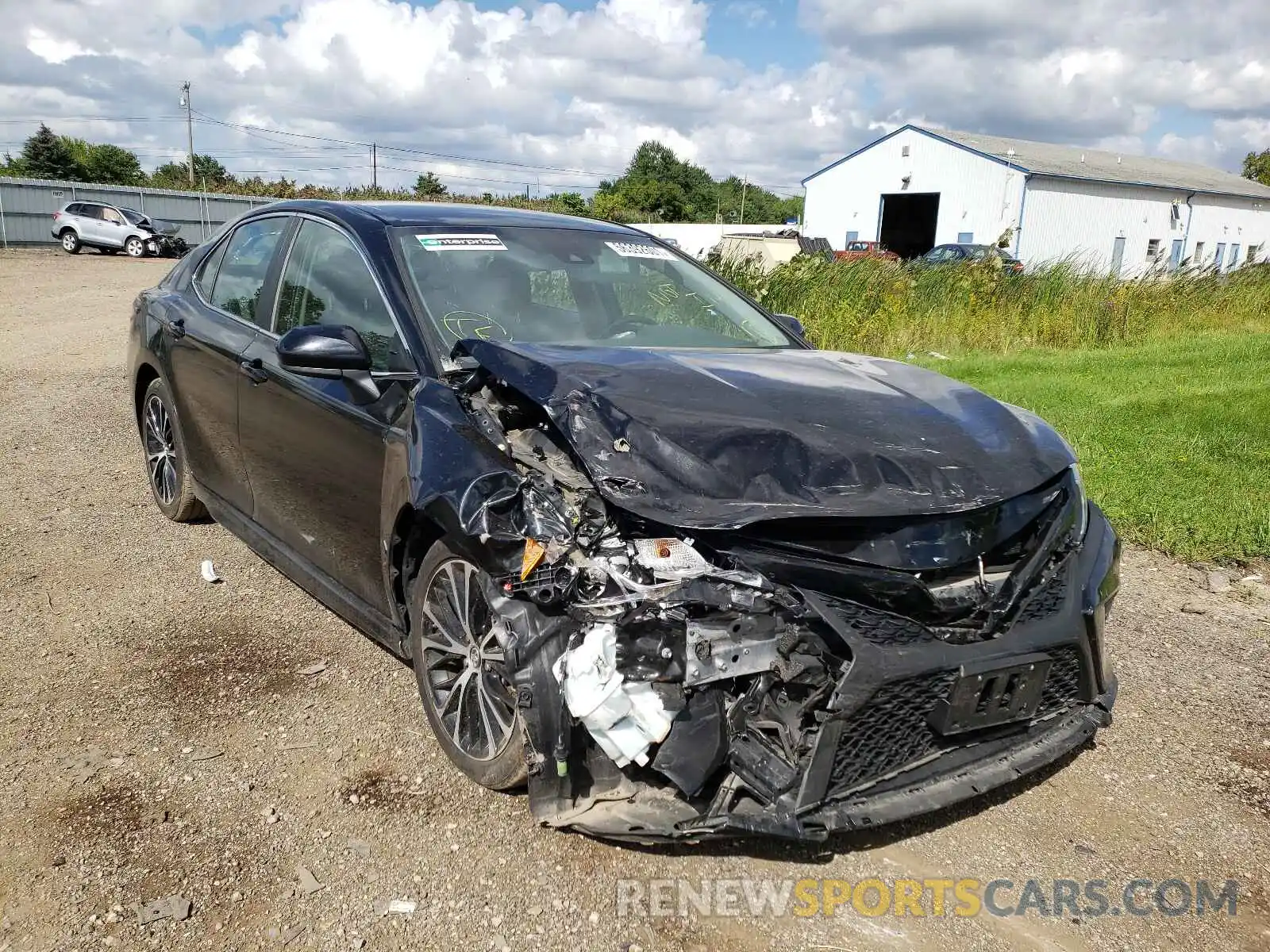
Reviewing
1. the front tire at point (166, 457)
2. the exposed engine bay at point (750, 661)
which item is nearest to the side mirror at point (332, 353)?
the exposed engine bay at point (750, 661)

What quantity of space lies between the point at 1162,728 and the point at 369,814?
288cm

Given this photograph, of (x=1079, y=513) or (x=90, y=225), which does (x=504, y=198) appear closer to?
(x=90, y=225)

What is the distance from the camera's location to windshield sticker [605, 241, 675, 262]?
4.54 m

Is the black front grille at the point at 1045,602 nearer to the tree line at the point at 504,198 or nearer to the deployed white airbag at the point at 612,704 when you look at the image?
the deployed white airbag at the point at 612,704

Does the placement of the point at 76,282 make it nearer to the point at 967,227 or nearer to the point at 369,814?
the point at 369,814

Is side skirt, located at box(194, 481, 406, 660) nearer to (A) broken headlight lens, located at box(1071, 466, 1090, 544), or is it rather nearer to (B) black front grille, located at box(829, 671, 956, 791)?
(B) black front grille, located at box(829, 671, 956, 791)

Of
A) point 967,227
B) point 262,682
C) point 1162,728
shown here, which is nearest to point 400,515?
point 262,682

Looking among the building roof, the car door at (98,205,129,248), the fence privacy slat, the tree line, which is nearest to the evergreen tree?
the tree line

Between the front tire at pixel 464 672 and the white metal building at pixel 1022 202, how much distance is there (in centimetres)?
3543

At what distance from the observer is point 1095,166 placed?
44.9m

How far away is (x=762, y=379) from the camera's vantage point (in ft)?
11.0

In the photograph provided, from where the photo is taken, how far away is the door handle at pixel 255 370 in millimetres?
4156

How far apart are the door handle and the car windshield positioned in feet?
2.80

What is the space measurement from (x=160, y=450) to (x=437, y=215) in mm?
2521
